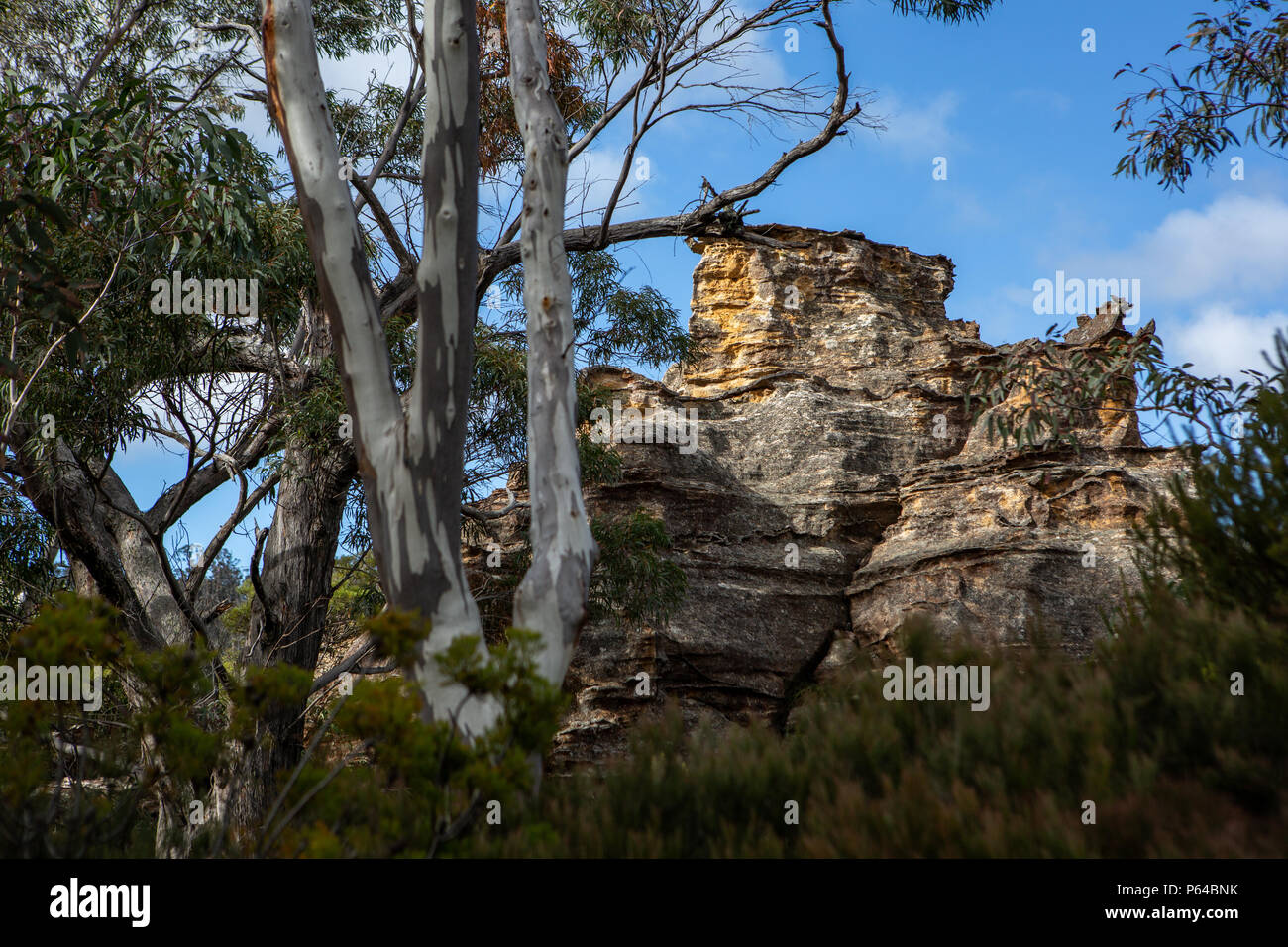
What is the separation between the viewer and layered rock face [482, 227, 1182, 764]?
10.4 meters

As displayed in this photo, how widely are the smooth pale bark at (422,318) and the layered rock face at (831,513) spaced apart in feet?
15.0

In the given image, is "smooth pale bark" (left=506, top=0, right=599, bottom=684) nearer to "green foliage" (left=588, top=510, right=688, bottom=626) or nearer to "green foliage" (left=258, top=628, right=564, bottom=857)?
"green foliage" (left=258, top=628, right=564, bottom=857)

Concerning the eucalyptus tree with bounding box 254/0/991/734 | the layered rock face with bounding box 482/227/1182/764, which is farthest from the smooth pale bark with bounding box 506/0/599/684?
the layered rock face with bounding box 482/227/1182/764

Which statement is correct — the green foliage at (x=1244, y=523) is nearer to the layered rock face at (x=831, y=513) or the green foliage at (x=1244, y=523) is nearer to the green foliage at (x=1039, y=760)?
the green foliage at (x=1039, y=760)

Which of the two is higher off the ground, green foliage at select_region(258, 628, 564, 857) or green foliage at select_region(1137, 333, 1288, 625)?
green foliage at select_region(1137, 333, 1288, 625)

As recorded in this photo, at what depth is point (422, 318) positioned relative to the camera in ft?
16.9

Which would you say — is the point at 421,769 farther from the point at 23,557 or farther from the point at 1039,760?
the point at 23,557

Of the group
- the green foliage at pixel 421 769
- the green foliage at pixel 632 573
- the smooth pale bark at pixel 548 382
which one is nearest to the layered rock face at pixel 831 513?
the green foliage at pixel 632 573

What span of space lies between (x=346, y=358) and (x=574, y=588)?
172 centimetres

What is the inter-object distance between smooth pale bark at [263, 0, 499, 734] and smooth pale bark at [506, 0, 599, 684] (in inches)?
15.2

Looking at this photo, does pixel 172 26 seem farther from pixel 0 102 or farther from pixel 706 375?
pixel 706 375

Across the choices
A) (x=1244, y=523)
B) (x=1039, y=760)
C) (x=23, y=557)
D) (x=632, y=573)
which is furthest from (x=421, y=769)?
(x=23, y=557)

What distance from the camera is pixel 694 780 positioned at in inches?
151

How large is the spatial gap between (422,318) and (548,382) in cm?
74
